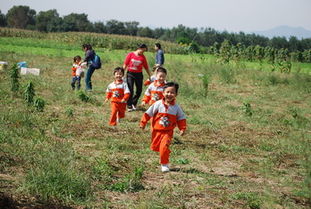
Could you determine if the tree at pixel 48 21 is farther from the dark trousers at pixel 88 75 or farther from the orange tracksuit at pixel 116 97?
the orange tracksuit at pixel 116 97

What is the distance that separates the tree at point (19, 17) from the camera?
131000 mm

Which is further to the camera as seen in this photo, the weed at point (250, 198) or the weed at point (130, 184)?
the weed at point (130, 184)

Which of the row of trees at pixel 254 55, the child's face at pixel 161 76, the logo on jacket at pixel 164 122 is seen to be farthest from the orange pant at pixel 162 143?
the row of trees at pixel 254 55

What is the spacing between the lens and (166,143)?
7.45 meters

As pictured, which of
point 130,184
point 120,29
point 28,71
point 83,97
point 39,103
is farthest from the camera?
point 120,29

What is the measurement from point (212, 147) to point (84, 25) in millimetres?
112901

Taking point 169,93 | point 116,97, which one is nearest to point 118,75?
point 116,97

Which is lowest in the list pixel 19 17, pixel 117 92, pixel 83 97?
pixel 83 97

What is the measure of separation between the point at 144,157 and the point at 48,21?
123 metres

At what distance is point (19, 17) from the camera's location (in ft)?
436

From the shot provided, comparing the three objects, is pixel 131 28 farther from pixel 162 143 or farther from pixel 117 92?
pixel 162 143

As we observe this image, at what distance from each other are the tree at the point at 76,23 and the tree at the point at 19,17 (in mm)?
13318

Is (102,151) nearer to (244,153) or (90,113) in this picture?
(244,153)

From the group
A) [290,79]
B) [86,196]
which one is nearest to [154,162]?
[86,196]
